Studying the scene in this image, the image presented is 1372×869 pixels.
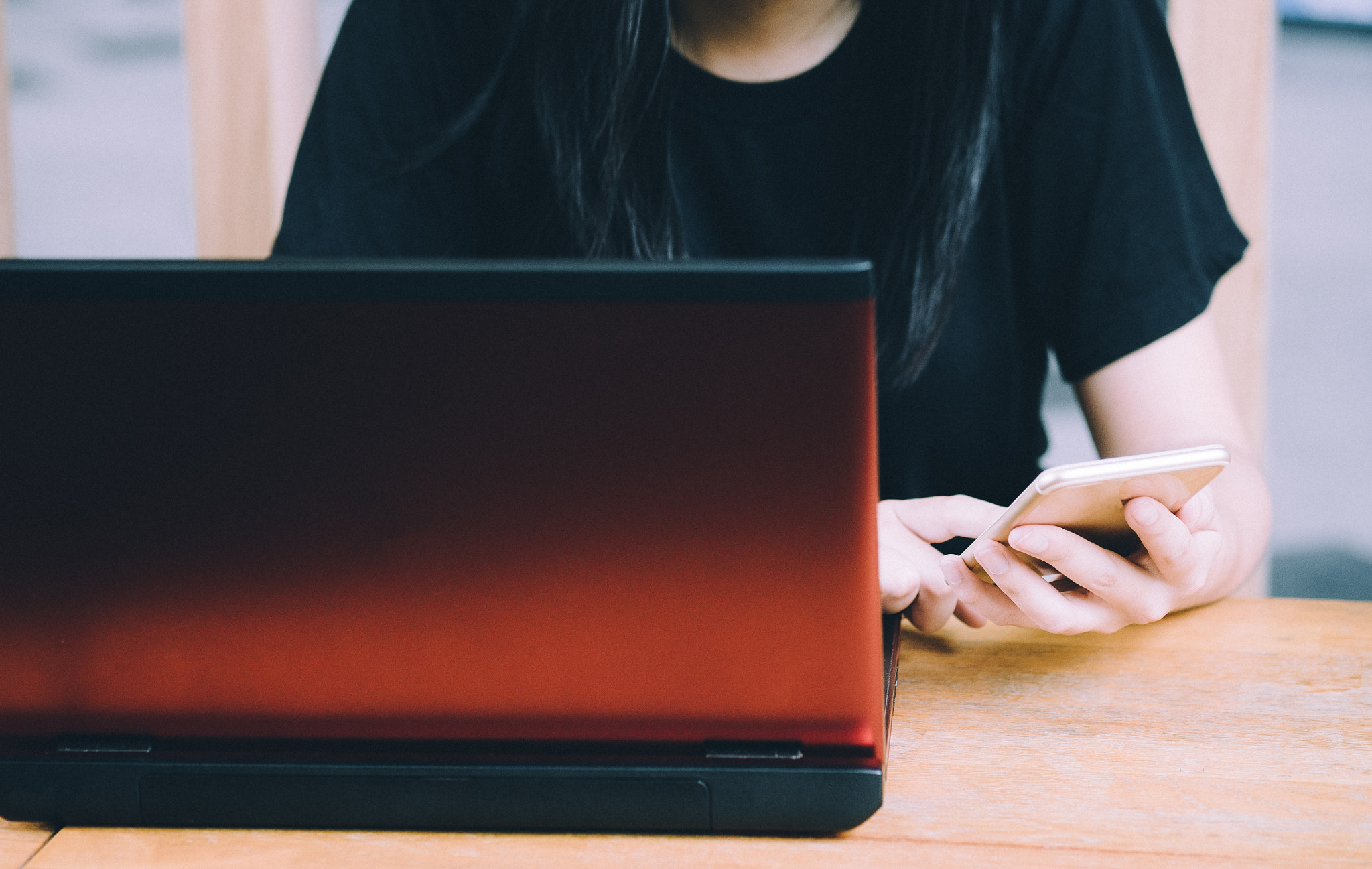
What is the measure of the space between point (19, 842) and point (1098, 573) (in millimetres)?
488

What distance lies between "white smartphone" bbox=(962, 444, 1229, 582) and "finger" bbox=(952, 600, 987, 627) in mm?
59

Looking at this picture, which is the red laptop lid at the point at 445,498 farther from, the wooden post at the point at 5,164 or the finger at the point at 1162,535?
the wooden post at the point at 5,164

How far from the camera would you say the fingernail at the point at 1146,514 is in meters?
0.40

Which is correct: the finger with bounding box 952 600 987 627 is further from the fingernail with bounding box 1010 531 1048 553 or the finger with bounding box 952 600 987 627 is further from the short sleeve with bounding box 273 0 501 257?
the short sleeve with bounding box 273 0 501 257

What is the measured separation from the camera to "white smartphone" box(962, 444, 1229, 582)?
36 centimetres

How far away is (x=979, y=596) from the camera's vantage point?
0.49 m

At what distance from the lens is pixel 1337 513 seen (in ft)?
5.49

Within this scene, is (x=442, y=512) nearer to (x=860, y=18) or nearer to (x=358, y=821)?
(x=358, y=821)

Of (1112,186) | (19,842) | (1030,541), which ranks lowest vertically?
→ (19,842)

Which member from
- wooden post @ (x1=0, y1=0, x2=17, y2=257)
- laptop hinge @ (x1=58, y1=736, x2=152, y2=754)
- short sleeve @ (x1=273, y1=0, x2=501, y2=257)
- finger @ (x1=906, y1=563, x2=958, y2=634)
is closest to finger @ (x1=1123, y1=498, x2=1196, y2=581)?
finger @ (x1=906, y1=563, x2=958, y2=634)

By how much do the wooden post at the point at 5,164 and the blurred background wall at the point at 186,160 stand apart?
20mm

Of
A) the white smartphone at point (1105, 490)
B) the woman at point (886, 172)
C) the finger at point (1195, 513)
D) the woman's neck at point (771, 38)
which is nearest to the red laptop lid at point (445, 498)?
the white smartphone at point (1105, 490)

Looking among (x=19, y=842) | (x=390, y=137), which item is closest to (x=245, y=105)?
(x=390, y=137)

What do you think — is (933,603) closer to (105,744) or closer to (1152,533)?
(1152,533)
